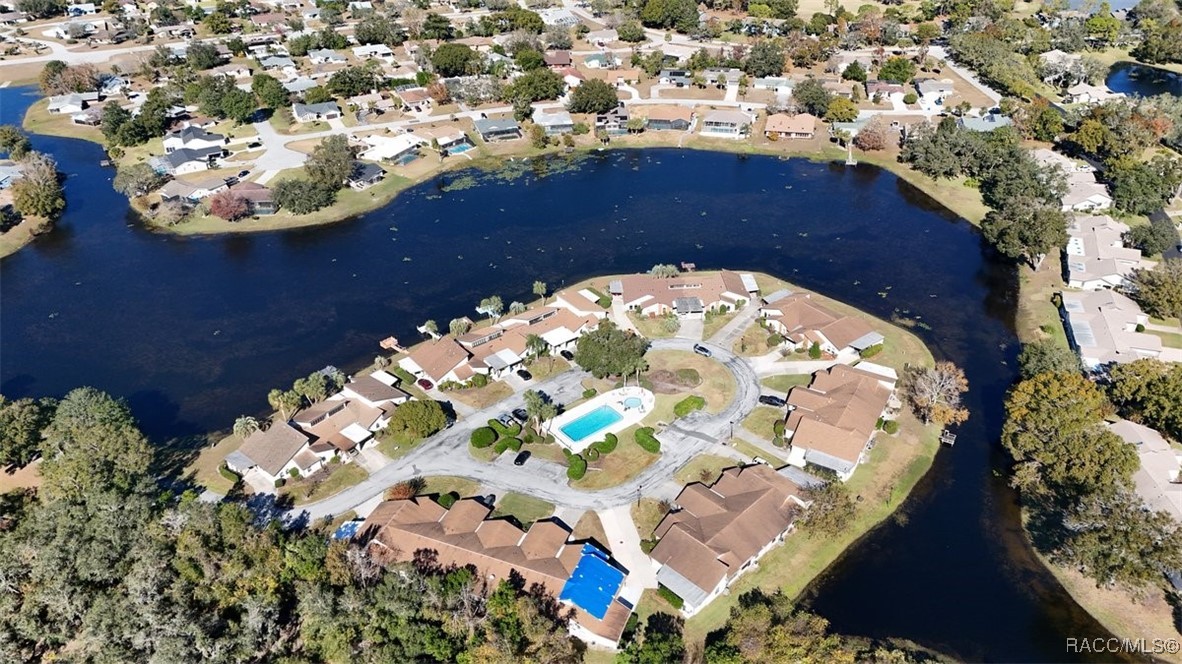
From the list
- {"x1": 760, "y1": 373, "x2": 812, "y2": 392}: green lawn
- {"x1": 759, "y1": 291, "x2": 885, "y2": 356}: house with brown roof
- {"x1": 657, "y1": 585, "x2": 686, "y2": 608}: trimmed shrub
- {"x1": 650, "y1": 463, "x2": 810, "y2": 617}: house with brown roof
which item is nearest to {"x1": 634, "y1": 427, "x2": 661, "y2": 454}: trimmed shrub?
{"x1": 650, "y1": 463, "x2": 810, "y2": 617}: house with brown roof

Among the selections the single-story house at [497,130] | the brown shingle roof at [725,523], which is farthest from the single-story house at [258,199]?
the brown shingle roof at [725,523]

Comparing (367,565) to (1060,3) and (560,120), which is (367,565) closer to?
(560,120)

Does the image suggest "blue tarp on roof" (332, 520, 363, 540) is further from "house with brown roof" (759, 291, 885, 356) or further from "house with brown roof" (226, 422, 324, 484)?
"house with brown roof" (759, 291, 885, 356)

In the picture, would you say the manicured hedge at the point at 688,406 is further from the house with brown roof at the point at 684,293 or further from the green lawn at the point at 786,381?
the house with brown roof at the point at 684,293

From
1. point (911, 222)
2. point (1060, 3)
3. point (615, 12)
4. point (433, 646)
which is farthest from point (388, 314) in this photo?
point (1060, 3)

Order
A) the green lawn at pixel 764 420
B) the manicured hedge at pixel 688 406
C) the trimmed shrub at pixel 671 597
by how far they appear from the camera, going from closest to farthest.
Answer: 1. the trimmed shrub at pixel 671 597
2. the green lawn at pixel 764 420
3. the manicured hedge at pixel 688 406
